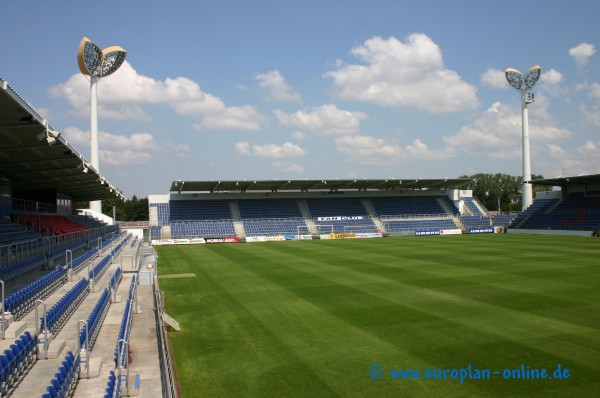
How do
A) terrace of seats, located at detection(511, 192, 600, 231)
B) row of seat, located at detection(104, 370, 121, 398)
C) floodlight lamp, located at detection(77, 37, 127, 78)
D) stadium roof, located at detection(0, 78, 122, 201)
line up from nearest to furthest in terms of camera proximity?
1. row of seat, located at detection(104, 370, 121, 398)
2. stadium roof, located at detection(0, 78, 122, 201)
3. floodlight lamp, located at detection(77, 37, 127, 78)
4. terrace of seats, located at detection(511, 192, 600, 231)

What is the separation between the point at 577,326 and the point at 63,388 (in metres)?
12.5

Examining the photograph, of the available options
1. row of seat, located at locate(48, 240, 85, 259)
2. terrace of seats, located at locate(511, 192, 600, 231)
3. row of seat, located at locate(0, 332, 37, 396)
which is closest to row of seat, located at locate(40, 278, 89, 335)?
row of seat, located at locate(0, 332, 37, 396)

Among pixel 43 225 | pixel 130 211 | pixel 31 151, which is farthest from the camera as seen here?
pixel 130 211

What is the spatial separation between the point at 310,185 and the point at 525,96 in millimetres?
32028

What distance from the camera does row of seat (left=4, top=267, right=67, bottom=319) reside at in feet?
33.5

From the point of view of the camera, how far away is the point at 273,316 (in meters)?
14.6

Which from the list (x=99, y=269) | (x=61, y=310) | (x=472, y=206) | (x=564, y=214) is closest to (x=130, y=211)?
(x=472, y=206)

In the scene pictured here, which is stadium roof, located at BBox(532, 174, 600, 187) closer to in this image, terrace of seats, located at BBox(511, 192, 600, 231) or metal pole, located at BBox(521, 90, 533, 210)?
terrace of seats, located at BBox(511, 192, 600, 231)

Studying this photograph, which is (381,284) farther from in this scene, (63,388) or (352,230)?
(352,230)

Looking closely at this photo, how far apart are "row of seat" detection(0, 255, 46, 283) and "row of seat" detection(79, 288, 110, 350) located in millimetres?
2863

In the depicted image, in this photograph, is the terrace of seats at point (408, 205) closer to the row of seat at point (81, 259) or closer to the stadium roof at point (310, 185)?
the stadium roof at point (310, 185)

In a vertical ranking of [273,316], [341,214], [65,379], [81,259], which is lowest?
[273,316]

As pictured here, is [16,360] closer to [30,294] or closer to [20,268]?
[30,294]

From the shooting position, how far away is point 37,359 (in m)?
8.48
